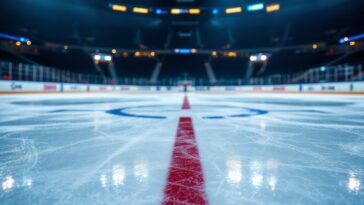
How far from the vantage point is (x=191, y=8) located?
33.2 metres

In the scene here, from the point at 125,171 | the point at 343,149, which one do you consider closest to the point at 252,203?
the point at 125,171

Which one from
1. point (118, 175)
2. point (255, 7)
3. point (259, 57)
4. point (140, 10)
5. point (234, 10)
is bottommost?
point (118, 175)

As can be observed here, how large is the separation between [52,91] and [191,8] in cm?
2329

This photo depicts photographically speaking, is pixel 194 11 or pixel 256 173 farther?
pixel 194 11

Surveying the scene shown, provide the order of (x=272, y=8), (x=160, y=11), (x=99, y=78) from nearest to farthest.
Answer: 1. (x=99, y=78)
2. (x=272, y=8)
3. (x=160, y=11)

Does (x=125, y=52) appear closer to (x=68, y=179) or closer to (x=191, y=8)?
(x=191, y=8)

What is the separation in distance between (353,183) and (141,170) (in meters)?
1.17

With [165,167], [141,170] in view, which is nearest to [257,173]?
[165,167]

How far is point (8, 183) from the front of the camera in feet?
3.87

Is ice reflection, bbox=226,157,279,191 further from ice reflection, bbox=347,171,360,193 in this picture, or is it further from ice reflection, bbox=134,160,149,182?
ice reflection, bbox=134,160,149,182

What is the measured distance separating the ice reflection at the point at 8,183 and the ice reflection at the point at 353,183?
170cm

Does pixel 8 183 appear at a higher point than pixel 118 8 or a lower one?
lower

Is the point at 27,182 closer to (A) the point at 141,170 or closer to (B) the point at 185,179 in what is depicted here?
(A) the point at 141,170

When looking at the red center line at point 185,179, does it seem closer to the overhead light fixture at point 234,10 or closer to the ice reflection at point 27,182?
the ice reflection at point 27,182
